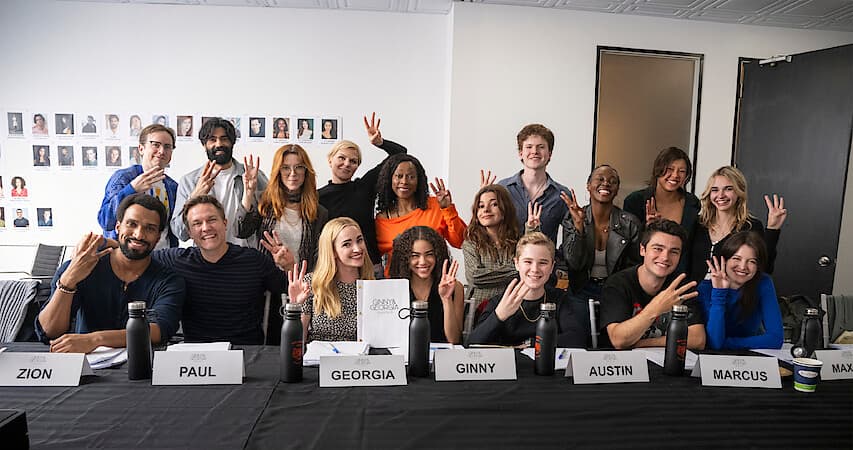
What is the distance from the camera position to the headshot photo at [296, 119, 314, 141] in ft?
14.5

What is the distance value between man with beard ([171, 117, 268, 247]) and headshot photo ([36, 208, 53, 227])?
6.89 ft

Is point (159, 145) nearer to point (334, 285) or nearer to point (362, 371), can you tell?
point (334, 285)

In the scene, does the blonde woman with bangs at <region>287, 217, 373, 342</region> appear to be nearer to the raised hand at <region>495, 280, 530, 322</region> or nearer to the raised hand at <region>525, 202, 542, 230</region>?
the raised hand at <region>495, 280, 530, 322</region>

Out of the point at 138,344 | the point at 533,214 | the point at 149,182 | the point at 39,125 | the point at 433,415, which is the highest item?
the point at 39,125

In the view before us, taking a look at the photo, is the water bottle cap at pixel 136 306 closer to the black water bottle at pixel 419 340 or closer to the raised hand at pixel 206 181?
the black water bottle at pixel 419 340

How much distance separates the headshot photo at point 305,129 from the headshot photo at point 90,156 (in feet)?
5.39

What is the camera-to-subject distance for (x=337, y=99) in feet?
14.5

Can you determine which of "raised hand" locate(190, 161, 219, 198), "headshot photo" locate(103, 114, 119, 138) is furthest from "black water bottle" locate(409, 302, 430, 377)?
"headshot photo" locate(103, 114, 119, 138)

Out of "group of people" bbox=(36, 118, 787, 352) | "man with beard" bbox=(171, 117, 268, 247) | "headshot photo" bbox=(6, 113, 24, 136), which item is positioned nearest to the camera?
"group of people" bbox=(36, 118, 787, 352)

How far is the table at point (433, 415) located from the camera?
126cm

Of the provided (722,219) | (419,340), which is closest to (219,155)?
(419,340)

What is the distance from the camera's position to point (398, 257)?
2.43 meters

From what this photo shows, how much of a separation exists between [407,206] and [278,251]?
2.64ft

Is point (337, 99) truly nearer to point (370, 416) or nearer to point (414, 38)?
point (414, 38)
